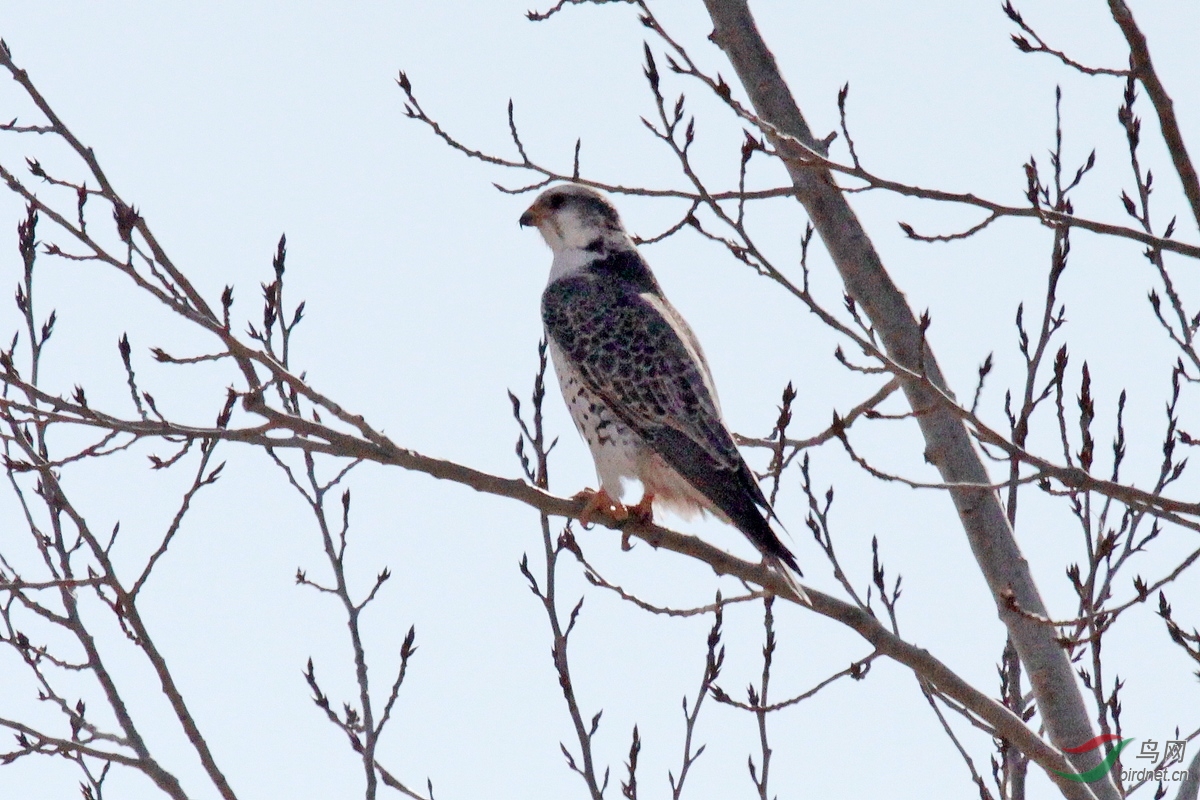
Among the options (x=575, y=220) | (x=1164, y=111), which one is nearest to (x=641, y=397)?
(x=575, y=220)

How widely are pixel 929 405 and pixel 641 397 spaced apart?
66.4 inches

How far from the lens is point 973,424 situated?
3305 mm

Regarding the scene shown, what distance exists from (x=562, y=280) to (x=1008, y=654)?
2833 millimetres

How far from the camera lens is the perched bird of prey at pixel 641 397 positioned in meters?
5.58

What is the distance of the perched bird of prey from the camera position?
5582mm

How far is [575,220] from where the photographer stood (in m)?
7.28

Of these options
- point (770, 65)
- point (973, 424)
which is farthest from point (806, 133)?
point (973, 424)

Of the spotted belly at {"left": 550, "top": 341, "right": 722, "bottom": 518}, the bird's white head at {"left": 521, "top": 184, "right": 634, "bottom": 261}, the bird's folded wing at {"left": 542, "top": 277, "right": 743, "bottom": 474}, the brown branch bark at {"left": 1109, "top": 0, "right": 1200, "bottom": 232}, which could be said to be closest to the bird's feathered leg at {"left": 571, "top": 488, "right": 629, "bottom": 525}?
the spotted belly at {"left": 550, "top": 341, "right": 722, "bottom": 518}

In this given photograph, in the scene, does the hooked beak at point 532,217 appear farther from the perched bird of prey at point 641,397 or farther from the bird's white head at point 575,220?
the perched bird of prey at point 641,397

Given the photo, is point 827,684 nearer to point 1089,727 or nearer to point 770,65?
point 1089,727

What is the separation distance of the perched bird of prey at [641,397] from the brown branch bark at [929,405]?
0.72 meters

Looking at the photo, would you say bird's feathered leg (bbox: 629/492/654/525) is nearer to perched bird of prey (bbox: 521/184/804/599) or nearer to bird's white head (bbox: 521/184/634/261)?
perched bird of prey (bbox: 521/184/804/599)

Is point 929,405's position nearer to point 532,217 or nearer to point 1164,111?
point 1164,111

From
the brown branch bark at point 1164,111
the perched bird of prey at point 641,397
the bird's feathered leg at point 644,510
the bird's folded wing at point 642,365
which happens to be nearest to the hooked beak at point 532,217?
the perched bird of prey at point 641,397
